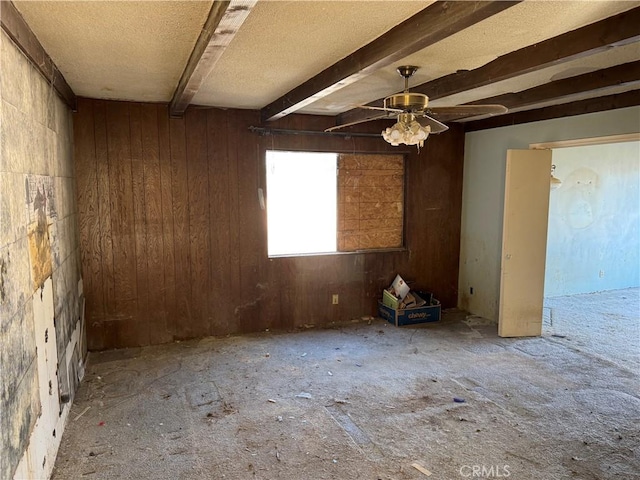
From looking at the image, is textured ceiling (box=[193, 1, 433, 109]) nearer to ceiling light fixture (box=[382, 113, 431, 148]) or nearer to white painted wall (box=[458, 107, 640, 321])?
ceiling light fixture (box=[382, 113, 431, 148])

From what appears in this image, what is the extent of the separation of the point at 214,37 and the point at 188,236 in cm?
259

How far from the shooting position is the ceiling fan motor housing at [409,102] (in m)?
2.65

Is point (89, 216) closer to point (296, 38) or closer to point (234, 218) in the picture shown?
point (234, 218)

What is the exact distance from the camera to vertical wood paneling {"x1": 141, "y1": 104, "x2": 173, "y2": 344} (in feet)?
13.4

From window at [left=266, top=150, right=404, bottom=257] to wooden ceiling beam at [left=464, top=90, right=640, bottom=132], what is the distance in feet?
3.50

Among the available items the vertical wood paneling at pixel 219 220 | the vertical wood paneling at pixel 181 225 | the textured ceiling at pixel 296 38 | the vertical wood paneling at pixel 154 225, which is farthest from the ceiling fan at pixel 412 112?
the vertical wood paneling at pixel 154 225

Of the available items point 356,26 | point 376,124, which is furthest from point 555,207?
point 356,26

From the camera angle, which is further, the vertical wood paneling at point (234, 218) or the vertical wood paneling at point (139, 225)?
the vertical wood paneling at point (234, 218)

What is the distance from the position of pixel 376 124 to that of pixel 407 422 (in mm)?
3282

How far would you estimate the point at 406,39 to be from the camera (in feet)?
6.79

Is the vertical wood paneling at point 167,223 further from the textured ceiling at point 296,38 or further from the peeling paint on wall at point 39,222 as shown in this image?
the peeling paint on wall at point 39,222

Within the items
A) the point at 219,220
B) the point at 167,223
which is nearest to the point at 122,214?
the point at 167,223

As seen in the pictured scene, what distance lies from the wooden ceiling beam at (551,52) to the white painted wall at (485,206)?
1.89 meters

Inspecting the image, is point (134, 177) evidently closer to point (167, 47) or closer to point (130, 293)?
point (130, 293)
